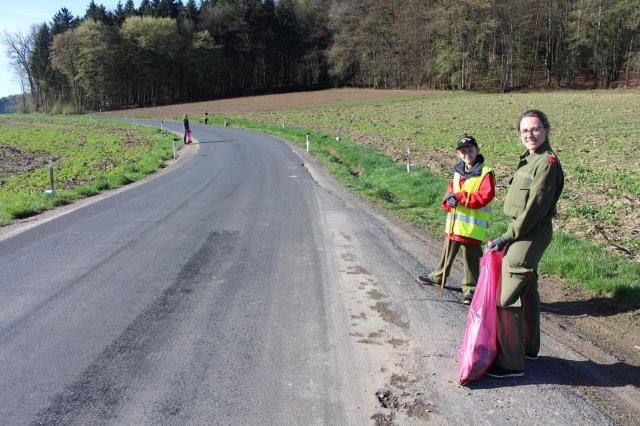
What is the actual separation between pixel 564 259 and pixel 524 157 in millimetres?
3223

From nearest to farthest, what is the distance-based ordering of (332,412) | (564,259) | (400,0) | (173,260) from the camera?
1. (332,412)
2. (564,259)
3. (173,260)
4. (400,0)

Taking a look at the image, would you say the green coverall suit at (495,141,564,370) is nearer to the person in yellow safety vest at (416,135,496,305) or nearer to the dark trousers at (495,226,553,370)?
the dark trousers at (495,226,553,370)

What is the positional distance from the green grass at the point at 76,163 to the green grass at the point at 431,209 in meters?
7.56

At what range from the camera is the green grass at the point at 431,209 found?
20.3ft

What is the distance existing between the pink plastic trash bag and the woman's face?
93cm

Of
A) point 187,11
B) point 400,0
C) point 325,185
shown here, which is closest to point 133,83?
point 187,11

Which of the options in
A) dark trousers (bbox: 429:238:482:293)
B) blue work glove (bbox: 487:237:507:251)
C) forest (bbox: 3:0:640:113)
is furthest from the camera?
forest (bbox: 3:0:640:113)

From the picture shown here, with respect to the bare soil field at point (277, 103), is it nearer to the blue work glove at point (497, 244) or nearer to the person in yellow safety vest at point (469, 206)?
the person in yellow safety vest at point (469, 206)

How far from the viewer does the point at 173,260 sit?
7289 millimetres

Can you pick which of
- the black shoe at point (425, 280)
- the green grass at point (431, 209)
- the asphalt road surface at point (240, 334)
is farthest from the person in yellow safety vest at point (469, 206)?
the green grass at point (431, 209)

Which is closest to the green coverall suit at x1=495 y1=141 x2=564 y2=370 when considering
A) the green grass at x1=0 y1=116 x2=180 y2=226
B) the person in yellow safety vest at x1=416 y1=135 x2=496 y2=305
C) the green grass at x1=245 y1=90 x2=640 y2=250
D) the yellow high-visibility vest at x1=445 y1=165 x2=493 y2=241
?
the person in yellow safety vest at x1=416 y1=135 x2=496 y2=305

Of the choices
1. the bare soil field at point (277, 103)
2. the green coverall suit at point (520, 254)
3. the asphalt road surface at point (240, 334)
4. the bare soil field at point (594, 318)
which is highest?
the bare soil field at point (277, 103)

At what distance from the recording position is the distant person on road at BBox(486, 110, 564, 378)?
3955 mm

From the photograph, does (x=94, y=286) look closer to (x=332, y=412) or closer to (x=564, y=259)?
(x=332, y=412)
